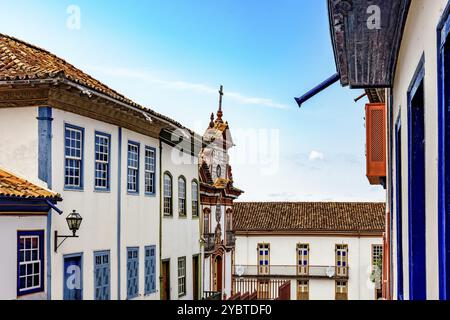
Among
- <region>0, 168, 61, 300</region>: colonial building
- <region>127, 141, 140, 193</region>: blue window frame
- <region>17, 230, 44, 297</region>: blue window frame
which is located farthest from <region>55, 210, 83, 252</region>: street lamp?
<region>127, 141, 140, 193</region>: blue window frame

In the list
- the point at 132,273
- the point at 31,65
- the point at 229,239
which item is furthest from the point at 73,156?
the point at 229,239

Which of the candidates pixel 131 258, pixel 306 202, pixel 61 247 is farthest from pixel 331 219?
pixel 61 247

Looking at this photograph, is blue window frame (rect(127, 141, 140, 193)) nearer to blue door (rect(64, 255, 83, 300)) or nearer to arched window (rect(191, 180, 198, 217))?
blue door (rect(64, 255, 83, 300))

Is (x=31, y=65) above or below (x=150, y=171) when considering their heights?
above

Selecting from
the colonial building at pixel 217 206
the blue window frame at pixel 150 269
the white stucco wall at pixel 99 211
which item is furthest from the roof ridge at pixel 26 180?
the colonial building at pixel 217 206

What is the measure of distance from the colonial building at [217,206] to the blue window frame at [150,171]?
670 centimetres

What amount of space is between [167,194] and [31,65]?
621 cm

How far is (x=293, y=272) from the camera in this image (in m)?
39.2

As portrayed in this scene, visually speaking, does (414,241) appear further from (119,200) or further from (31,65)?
(119,200)

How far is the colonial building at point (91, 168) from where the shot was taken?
11930 millimetres

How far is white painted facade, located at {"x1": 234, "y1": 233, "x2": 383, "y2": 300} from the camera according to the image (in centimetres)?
3847

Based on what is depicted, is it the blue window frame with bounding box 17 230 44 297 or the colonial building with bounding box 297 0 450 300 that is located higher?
the colonial building with bounding box 297 0 450 300

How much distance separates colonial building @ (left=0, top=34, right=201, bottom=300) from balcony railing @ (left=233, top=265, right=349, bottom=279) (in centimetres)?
2153
